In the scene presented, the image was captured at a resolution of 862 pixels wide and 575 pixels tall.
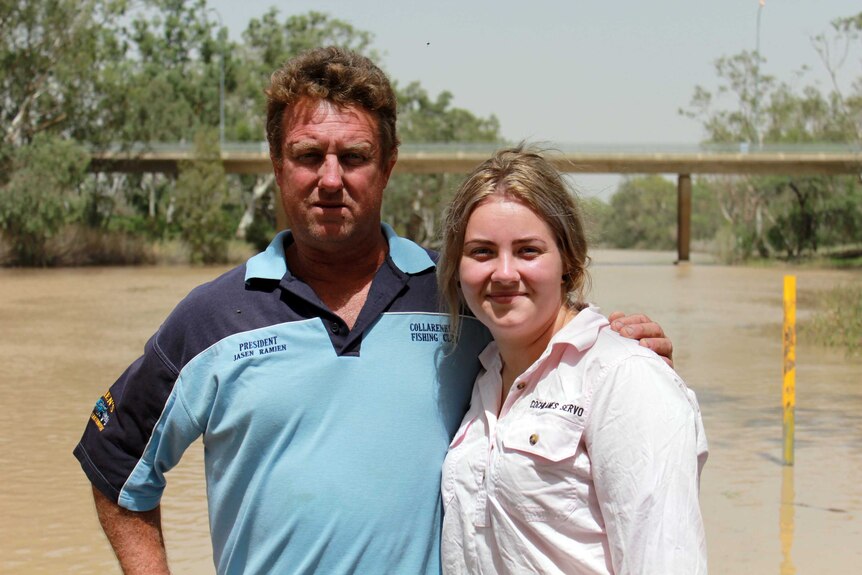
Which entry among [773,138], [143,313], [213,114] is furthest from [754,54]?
[143,313]

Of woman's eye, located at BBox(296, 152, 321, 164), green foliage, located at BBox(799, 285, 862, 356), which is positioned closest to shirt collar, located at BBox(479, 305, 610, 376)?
woman's eye, located at BBox(296, 152, 321, 164)

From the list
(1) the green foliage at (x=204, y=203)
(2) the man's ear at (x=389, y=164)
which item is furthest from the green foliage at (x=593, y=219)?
(1) the green foliage at (x=204, y=203)

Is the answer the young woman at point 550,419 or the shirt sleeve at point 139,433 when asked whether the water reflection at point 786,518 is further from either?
the shirt sleeve at point 139,433

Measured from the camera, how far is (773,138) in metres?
65.8

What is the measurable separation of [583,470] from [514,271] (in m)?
0.53

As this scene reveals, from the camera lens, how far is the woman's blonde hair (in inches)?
114

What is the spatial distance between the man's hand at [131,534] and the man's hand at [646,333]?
4.49ft

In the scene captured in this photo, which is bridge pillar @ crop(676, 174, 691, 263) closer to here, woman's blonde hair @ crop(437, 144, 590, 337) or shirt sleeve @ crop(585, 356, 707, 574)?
woman's blonde hair @ crop(437, 144, 590, 337)

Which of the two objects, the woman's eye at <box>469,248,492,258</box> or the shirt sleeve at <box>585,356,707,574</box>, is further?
the woman's eye at <box>469,248,492,258</box>

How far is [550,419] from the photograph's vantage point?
268 centimetres

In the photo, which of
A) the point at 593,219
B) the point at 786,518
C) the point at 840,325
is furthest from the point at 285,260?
the point at 840,325

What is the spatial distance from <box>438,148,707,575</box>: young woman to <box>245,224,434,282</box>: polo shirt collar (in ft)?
0.63

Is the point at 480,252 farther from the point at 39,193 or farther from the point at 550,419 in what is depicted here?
the point at 39,193

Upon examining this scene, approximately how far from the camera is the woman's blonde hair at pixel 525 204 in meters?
2.88
